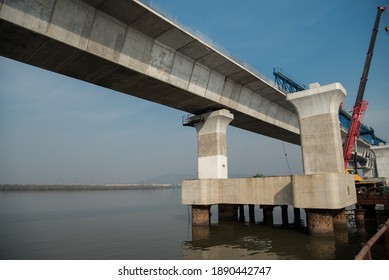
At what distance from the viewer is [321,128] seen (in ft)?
73.9

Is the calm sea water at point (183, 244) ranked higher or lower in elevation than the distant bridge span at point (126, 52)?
lower

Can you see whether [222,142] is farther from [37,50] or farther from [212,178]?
[37,50]

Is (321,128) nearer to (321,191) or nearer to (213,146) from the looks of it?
(321,191)

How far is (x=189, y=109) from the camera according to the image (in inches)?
1115

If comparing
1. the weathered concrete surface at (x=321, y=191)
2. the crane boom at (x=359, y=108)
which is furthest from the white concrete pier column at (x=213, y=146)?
the crane boom at (x=359, y=108)

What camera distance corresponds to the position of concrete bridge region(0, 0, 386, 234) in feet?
49.1

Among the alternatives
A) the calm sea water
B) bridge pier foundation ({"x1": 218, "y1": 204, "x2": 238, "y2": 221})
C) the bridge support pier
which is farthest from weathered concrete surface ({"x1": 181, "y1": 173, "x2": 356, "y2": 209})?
bridge pier foundation ({"x1": 218, "y1": 204, "x2": 238, "y2": 221})

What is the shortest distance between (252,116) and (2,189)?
21043 cm

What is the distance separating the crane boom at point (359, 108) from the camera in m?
35.8

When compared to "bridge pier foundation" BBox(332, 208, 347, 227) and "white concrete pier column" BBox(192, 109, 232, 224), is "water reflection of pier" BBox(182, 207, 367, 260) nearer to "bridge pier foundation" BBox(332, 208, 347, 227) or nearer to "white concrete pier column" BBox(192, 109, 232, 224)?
"bridge pier foundation" BBox(332, 208, 347, 227)

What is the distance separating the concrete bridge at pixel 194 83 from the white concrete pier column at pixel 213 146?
0.10 m

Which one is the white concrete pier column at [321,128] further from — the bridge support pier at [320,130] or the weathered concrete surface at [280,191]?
the weathered concrete surface at [280,191]

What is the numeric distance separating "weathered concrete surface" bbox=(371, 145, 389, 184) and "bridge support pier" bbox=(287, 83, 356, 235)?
48857 millimetres

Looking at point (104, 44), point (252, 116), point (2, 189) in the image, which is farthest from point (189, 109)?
point (2, 189)
